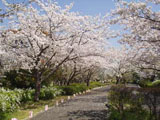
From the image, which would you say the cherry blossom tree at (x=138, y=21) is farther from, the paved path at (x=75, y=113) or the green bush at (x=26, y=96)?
the green bush at (x=26, y=96)

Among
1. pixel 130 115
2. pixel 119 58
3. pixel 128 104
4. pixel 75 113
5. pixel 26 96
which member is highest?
pixel 119 58

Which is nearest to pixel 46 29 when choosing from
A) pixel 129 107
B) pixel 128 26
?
pixel 128 26

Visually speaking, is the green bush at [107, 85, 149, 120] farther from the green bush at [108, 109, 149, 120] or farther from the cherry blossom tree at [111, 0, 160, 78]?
the cherry blossom tree at [111, 0, 160, 78]

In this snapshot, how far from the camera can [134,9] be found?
8828 mm

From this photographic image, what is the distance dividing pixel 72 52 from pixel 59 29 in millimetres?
2128

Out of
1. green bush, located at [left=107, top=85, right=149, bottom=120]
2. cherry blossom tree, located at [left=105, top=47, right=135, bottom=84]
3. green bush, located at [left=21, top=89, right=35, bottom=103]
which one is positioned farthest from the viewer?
cherry blossom tree, located at [left=105, top=47, right=135, bottom=84]

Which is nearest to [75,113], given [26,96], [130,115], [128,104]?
[128,104]

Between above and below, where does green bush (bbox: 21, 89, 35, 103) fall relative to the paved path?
above

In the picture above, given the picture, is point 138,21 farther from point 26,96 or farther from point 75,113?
point 26,96

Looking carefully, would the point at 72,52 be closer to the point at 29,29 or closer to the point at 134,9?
the point at 29,29

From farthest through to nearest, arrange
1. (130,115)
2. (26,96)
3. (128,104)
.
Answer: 1. (26,96)
2. (128,104)
3. (130,115)

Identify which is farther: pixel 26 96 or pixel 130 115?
pixel 26 96

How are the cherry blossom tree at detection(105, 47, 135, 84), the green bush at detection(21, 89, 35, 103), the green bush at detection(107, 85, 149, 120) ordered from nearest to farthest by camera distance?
the green bush at detection(107, 85, 149, 120)
the green bush at detection(21, 89, 35, 103)
the cherry blossom tree at detection(105, 47, 135, 84)

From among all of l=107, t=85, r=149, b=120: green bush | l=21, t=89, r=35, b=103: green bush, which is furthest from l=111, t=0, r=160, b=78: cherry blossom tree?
l=21, t=89, r=35, b=103: green bush
